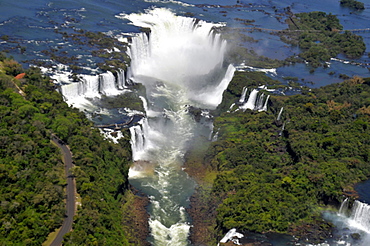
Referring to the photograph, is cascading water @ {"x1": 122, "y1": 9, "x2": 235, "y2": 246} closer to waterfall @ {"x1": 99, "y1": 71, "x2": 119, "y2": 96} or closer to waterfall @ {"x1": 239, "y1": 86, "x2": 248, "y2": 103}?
waterfall @ {"x1": 239, "y1": 86, "x2": 248, "y2": 103}

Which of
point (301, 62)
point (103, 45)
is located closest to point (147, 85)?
point (103, 45)

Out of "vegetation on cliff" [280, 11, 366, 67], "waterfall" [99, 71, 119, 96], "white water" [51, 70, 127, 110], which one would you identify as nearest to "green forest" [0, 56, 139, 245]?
"white water" [51, 70, 127, 110]

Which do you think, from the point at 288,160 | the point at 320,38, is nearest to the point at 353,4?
the point at 320,38

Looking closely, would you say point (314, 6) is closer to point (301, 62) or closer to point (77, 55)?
point (301, 62)

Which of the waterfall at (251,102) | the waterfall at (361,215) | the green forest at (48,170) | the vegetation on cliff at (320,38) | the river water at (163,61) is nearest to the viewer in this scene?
the green forest at (48,170)

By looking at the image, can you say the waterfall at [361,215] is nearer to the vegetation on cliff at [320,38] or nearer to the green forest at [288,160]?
the green forest at [288,160]

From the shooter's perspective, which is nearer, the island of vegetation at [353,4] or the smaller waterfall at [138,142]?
the smaller waterfall at [138,142]

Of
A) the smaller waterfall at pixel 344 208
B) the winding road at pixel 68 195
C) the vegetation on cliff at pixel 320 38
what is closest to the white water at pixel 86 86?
the winding road at pixel 68 195
